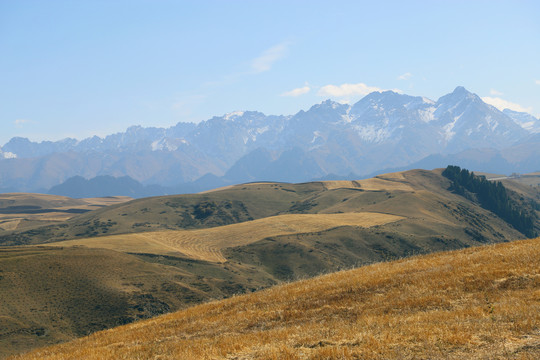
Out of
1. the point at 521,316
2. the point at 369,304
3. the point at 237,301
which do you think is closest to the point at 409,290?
the point at 369,304

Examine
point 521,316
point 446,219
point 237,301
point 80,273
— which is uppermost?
point 521,316

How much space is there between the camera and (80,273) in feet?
277

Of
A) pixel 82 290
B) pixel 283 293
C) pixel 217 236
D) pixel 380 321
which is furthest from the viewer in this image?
pixel 217 236

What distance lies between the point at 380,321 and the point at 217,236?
439 feet

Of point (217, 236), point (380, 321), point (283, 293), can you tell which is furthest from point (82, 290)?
point (217, 236)

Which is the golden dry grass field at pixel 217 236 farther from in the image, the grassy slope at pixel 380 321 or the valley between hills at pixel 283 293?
the grassy slope at pixel 380 321

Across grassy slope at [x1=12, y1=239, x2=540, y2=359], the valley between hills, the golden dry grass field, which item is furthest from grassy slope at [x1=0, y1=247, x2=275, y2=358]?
grassy slope at [x1=12, y1=239, x2=540, y2=359]

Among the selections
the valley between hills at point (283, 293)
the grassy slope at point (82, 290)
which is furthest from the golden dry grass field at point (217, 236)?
the grassy slope at point (82, 290)

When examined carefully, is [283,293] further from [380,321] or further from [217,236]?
[217,236]

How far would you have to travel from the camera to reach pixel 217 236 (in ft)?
493

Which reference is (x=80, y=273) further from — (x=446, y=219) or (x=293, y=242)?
(x=446, y=219)

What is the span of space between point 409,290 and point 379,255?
11412 centimetres

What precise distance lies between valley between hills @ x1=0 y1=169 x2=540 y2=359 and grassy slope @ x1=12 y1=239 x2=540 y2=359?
0.09 metres

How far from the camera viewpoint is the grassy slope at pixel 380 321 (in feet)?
50.4
